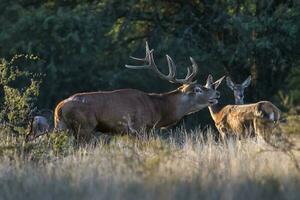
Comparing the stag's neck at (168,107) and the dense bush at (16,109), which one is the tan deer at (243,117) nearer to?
the stag's neck at (168,107)

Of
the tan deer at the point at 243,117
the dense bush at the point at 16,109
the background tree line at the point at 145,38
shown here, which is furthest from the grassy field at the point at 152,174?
the background tree line at the point at 145,38

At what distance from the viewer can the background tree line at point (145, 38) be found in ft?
78.8

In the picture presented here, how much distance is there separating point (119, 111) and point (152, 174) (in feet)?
18.6

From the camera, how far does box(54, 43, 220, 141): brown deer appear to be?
15.2 m

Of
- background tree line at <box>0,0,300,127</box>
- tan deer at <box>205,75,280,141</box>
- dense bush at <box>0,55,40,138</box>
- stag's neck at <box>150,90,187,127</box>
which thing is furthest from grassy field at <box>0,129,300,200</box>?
background tree line at <box>0,0,300,127</box>

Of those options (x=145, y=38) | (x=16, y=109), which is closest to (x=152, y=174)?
(x=16, y=109)

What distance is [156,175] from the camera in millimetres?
9961

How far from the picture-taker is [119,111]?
613 inches

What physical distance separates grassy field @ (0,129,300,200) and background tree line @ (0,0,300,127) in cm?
1154

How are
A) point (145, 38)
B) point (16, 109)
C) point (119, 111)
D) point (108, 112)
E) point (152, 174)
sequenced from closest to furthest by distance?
point (152, 174)
point (16, 109)
point (108, 112)
point (119, 111)
point (145, 38)

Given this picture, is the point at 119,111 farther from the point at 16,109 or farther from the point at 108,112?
the point at 16,109

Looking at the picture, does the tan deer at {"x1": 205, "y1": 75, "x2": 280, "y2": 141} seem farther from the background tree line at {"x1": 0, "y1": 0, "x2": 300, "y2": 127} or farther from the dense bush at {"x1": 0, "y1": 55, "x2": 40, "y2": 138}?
the background tree line at {"x1": 0, "y1": 0, "x2": 300, "y2": 127}

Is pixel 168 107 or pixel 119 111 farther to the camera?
pixel 168 107

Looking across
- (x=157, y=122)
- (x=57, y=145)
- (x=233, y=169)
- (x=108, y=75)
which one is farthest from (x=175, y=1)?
(x=233, y=169)
